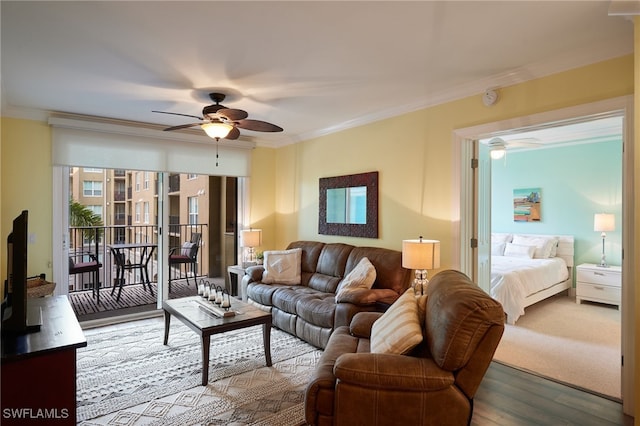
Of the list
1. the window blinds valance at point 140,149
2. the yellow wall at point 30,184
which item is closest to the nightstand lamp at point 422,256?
the window blinds valance at point 140,149

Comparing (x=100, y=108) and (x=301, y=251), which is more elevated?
(x=100, y=108)

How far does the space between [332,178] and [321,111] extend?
3.34 feet

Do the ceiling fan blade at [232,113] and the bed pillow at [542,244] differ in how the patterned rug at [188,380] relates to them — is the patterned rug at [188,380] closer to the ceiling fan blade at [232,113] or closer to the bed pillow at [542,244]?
the ceiling fan blade at [232,113]

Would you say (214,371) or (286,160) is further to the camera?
(286,160)

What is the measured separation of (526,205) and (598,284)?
1845 millimetres

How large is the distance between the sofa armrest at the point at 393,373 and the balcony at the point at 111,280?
12.7 feet

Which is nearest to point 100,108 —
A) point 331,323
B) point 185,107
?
point 185,107

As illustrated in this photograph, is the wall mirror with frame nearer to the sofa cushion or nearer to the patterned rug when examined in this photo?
the sofa cushion

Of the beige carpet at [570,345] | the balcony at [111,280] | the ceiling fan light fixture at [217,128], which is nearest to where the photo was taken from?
the beige carpet at [570,345]

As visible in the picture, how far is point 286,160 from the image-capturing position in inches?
232

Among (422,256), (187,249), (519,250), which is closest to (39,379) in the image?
(422,256)

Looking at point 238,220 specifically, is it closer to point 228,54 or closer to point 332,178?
point 332,178

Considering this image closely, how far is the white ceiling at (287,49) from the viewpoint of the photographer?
6.97 ft

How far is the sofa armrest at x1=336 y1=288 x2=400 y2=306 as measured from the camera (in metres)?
3.36
